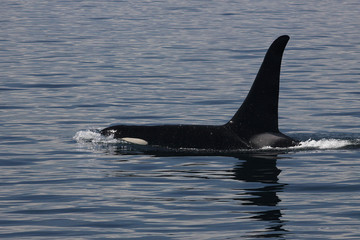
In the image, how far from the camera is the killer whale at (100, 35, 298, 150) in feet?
56.4

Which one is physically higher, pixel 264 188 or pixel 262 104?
pixel 262 104

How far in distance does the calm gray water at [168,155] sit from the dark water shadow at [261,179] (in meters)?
0.03

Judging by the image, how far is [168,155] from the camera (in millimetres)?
16750

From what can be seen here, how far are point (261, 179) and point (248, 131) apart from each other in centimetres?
261

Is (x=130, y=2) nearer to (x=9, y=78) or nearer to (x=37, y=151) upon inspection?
(x=9, y=78)

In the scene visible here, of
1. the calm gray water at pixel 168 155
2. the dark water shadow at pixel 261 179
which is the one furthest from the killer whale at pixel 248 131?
the calm gray water at pixel 168 155

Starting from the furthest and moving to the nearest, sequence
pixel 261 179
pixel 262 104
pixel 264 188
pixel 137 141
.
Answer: pixel 137 141
pixel 262 104
pixel 261 179
pixel 264 188

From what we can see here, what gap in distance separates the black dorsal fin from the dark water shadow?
1.82 ft

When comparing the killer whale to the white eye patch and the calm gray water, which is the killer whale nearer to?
the white eye patch

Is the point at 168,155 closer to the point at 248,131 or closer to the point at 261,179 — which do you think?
the point at 248,131

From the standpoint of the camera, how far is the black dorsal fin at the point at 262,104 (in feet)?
56.2

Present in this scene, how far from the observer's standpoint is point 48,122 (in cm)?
2042

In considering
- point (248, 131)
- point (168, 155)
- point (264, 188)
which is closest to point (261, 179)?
point (264, 188)

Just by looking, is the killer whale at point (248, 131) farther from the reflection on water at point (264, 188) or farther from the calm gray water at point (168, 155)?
the reflection on water at point (264, 188)
